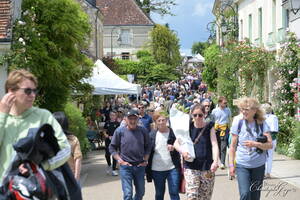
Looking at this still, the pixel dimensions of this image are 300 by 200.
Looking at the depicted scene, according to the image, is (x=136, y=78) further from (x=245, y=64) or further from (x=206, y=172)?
(x=206, y=172)

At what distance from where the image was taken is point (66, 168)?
4746mm

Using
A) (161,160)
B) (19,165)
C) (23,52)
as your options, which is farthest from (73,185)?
(23,52)

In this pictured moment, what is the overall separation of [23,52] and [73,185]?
958cm

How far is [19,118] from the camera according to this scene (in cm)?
455

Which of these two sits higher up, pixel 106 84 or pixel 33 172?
pixel 106 84

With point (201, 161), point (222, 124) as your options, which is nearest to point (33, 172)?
point (201, 161)

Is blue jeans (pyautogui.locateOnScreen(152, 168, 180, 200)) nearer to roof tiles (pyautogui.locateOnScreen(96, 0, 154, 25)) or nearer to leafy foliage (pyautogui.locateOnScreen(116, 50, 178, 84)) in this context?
leafy foliage (pyautogui.locateOnScreen(116, 50, 178, 84))

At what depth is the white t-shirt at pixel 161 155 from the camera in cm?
862

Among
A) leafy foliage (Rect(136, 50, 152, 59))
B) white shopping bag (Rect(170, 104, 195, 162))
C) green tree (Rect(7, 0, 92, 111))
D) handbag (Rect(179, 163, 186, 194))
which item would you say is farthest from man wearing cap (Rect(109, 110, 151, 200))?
leafy foliage (Rect(136, 50, 152, 59))

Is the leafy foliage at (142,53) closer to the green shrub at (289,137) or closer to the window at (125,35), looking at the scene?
the window at (125,35)

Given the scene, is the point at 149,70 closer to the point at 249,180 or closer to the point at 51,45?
the point at 51,45

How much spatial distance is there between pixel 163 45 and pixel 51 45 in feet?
177

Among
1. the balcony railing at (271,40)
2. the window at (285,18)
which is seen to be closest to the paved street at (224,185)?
the window at (285,18)

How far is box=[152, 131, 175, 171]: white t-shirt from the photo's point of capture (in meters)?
8.62
